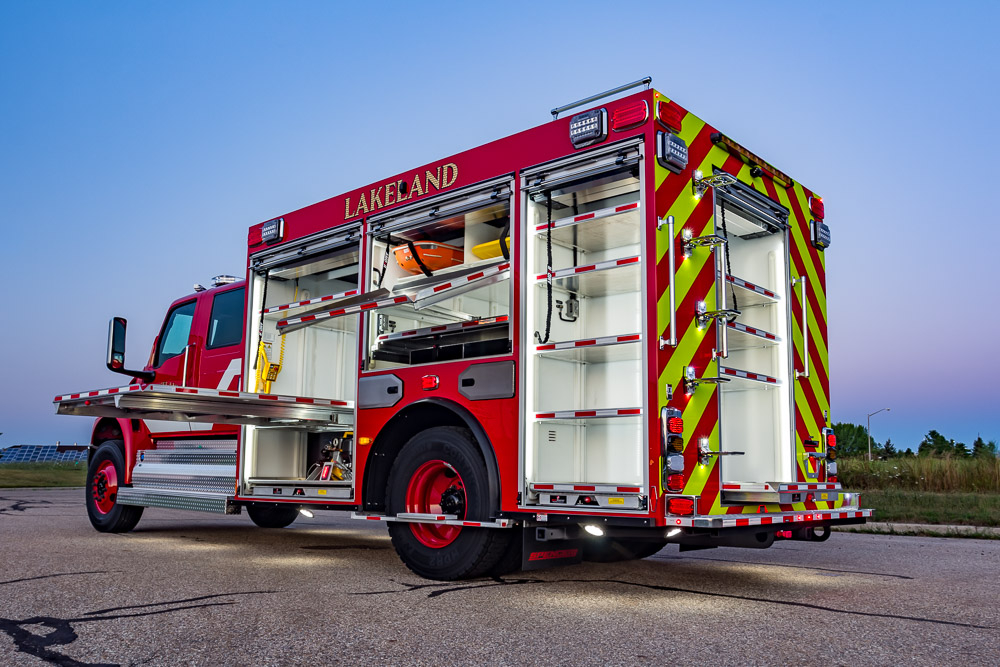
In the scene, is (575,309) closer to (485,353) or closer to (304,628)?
(485,353)

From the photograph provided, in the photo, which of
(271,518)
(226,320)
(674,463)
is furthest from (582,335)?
(271,518)

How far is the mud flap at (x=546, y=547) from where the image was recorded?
18.0ft

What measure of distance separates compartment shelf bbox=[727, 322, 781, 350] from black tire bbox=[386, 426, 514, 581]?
2.04m

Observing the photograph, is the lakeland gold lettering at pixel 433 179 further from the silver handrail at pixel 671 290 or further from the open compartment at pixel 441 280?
the silver handrail at pixel 671 290

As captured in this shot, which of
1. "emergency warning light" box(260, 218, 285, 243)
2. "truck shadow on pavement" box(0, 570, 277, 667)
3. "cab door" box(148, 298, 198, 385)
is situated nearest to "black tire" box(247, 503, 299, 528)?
"cab door" box(148, 298, 198, 385)

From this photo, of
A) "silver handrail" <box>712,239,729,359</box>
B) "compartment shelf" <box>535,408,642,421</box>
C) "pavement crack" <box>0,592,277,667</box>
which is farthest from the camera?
"silver handrail" <box>712,239,729,359</box>

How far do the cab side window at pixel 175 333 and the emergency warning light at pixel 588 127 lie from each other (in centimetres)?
588

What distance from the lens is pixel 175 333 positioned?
10.1m

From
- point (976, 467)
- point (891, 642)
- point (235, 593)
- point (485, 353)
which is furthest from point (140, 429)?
point (976, 467)

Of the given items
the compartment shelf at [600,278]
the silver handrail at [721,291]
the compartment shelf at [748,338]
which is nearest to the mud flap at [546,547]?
the silver handrail at [721,291]

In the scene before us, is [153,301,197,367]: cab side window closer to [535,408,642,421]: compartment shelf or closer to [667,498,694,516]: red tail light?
[535,408,642,421]: compartment shelf

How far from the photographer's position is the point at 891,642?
14.1ft

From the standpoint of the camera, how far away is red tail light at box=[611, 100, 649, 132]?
17.6 ft

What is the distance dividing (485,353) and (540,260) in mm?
786
